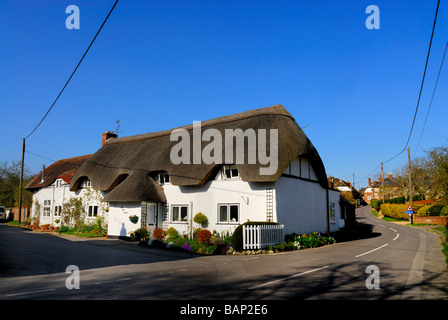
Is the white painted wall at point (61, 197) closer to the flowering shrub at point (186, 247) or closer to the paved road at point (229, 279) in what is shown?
the flowering shrub at point (186, 247)

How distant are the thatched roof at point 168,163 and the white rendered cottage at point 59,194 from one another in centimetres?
155

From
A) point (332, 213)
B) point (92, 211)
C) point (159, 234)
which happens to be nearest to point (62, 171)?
point (92, 211)

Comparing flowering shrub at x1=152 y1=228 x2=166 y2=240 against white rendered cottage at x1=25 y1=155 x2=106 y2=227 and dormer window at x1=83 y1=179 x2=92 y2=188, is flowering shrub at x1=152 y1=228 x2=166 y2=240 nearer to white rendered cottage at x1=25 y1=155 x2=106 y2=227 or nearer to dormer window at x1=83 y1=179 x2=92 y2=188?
white rendered cottage at x1=25 y1=155 x2=106 y2=227

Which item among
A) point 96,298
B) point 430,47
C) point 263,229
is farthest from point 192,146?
point 96,298

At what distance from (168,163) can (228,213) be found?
552 centimetres

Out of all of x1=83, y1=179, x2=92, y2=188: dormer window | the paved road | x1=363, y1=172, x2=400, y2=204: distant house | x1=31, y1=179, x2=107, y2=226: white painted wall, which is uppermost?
x1=363, y1=172, x2=400, y2=204: distant house

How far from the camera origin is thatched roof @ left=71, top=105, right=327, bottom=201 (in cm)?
2012

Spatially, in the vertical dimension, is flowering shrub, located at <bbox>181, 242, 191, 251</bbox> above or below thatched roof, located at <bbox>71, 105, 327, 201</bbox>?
below

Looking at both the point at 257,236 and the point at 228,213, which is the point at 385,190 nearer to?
the point at 228,213

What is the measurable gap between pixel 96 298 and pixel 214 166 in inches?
548

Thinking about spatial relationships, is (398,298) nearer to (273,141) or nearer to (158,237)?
(273,141)

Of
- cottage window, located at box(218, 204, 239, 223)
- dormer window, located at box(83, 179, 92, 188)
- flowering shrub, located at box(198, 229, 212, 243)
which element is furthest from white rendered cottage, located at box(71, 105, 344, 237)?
dormer window, located at box(83, 179, 92, 188)

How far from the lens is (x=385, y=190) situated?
2955 inches
